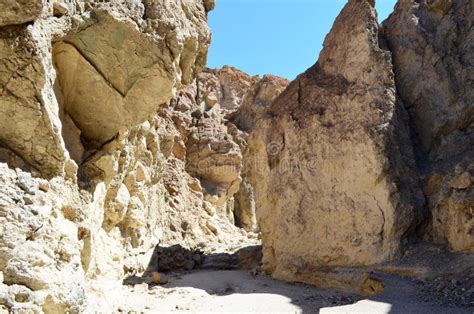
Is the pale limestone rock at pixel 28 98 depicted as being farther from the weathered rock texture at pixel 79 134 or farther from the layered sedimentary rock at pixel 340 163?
the layered sedimentary rock at pixel 340 163

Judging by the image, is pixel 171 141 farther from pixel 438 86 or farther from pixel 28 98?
pixel 28 98

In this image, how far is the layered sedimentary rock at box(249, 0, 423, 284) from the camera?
34.2 feet

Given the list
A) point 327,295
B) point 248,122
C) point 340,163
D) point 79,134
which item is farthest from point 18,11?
point 248,122

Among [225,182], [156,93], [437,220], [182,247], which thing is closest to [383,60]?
[437,220]

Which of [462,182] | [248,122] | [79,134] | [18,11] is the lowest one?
[462,182]

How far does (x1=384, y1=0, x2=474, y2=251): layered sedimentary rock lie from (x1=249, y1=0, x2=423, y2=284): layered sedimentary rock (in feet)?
2.11

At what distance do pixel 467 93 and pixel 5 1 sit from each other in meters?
11.6

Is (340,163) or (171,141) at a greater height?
(171,141)

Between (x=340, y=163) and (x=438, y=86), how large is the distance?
12.9ft

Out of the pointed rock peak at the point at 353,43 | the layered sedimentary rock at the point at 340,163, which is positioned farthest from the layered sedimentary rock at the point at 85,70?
the pointed rock peak at the point at 353,43

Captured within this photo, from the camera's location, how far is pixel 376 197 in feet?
34.6

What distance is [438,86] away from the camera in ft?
38.9

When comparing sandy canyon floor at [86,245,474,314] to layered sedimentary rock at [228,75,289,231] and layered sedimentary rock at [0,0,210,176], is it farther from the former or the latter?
layered sedimentary rock at [228,75,289,231]

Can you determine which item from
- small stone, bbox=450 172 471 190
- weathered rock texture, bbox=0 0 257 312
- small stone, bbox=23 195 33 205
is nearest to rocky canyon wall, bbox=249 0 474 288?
small stone, bbox=450 172 471 190
